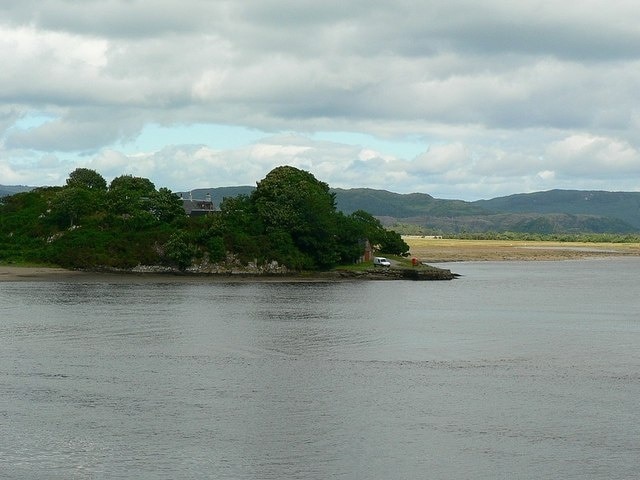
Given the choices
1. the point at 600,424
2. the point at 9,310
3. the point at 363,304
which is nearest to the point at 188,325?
the point at 9,310

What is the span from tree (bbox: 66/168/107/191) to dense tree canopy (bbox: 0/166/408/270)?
11910mm

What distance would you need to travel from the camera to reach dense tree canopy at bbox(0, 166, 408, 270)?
10756 cm

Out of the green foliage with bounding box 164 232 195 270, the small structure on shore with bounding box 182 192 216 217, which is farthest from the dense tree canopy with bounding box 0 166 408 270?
the small structure on shore with bounding box 182 192 216 217

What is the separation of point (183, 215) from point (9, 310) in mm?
54366

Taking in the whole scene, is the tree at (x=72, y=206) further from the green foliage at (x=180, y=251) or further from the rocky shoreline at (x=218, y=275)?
the green foliage at (x=180, y=251)

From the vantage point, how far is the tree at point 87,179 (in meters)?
134

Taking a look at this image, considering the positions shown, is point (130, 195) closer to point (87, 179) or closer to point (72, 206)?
point (72, 206)

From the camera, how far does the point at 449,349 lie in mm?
48906

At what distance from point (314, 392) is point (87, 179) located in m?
107

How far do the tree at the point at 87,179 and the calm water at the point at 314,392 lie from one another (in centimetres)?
6480

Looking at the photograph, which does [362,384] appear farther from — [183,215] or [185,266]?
[183,215]

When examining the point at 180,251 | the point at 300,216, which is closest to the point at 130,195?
the point at 180,251

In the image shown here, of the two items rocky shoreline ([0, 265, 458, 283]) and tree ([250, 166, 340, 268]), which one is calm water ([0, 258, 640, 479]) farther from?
tree ([250, 166, 340, 268])

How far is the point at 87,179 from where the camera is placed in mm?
135625
